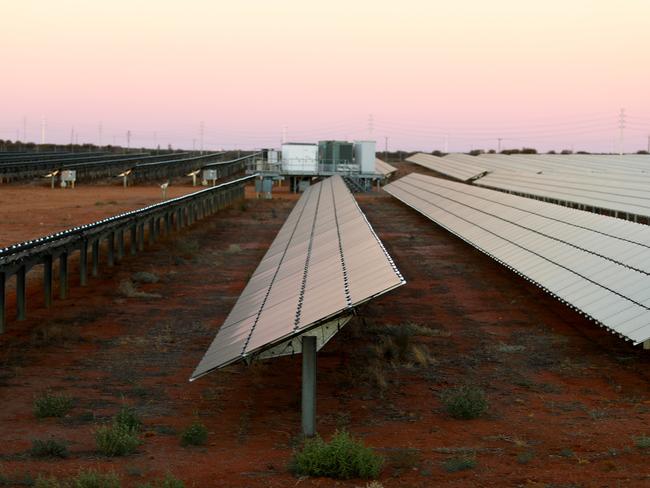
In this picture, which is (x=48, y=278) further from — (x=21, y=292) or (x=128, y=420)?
(x=128, y=420)

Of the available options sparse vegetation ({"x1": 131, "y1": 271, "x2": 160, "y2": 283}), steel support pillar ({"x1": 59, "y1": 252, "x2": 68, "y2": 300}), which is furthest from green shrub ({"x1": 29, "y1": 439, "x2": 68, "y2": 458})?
sparse vegetation ({"x1": 131, "y1": 271, "x2": 160, "y2": 283})

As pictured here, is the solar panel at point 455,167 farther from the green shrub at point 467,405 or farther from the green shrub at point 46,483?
the green shrub at point 46,483

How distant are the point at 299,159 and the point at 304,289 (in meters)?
60.5

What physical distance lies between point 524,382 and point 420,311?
7.31 m

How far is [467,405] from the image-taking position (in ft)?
42.9

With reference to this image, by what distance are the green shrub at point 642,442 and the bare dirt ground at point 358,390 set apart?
0.19 m

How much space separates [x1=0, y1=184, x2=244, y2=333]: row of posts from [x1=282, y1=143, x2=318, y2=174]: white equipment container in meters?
11.3

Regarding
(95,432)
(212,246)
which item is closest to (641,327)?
(95,432)

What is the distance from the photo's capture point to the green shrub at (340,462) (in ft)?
33.8

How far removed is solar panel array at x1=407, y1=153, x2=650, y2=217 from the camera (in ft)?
131

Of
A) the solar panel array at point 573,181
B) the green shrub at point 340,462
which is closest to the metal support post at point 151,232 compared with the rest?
the solar panel array at point 573,181

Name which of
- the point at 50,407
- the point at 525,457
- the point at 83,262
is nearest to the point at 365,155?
the point at 83,262

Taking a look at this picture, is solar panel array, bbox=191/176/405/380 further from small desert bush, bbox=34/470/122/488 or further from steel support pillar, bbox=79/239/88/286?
steel support pillar, bbox=79/239/88/286

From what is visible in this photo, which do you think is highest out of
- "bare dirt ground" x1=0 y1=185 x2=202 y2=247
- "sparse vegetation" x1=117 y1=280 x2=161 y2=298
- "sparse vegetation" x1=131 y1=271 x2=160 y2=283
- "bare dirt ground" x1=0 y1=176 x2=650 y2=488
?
"bare dirt ground" x1=0 y1=185 x2=202 y2=247
